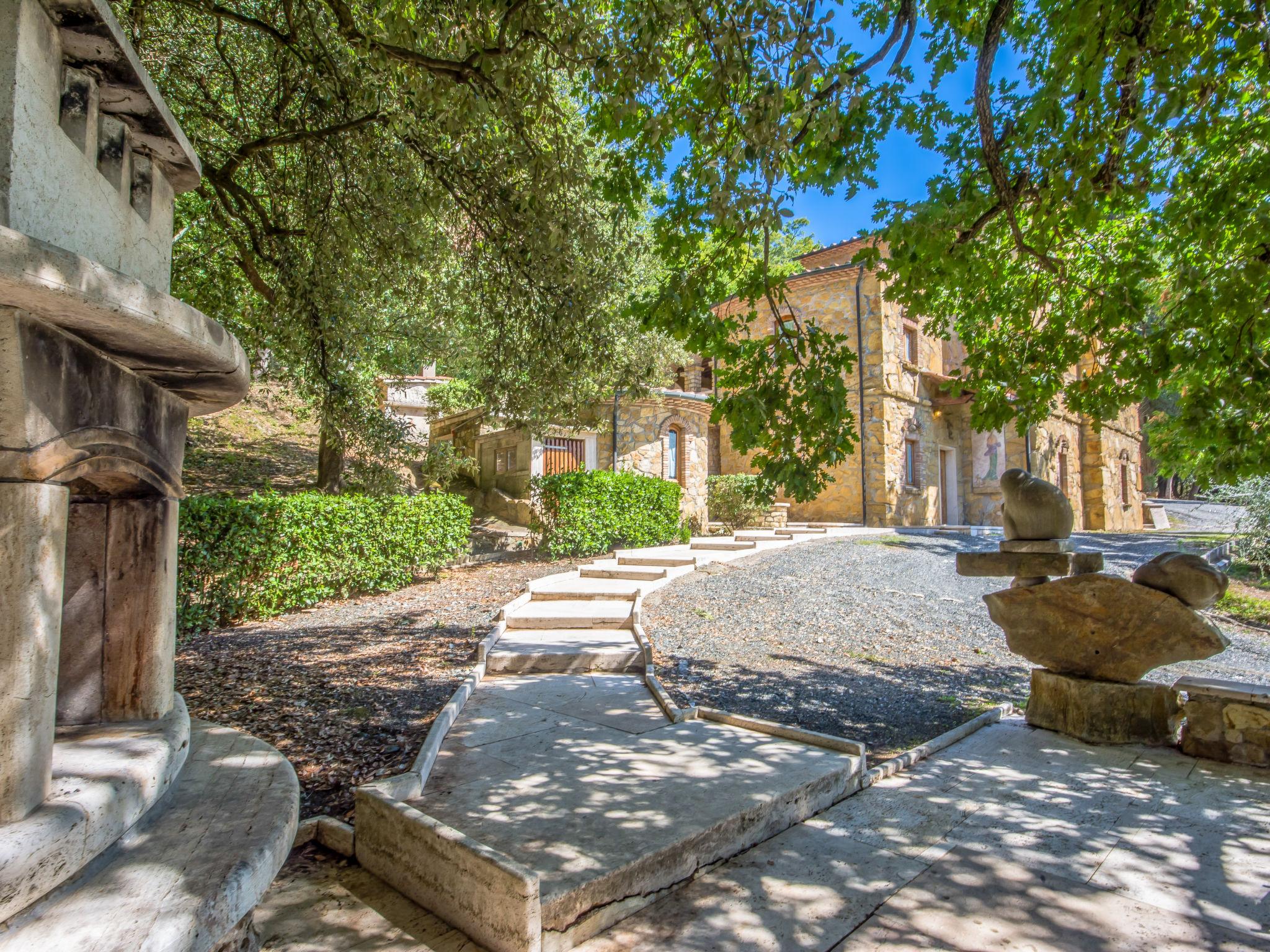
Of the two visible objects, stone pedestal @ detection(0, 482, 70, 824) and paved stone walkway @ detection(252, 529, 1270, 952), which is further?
paved stone walkway @ detection(252, 529, 1270, 952)

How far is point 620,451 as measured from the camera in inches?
645

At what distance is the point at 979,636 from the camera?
27.3 feet

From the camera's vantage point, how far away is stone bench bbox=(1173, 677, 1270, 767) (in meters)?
4.24

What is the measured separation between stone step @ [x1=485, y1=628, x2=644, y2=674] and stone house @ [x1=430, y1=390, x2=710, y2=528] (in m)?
8.86

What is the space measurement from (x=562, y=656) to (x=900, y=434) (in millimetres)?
15656

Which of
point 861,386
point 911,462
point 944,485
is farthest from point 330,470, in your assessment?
point 944,485

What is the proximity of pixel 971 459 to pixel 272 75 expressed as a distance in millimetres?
22169

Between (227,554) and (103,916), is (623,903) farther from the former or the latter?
(227,554)

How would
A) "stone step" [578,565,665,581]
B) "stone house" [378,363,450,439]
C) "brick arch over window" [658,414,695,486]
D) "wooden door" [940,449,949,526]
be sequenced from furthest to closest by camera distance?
"wooden door" [940,449,949,526], "stone house" [378,363,450,439], "brick arch over window" [658,414,695,486], "stone step" [578,565,665,581]

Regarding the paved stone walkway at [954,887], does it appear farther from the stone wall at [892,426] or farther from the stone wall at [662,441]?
the stone wall at [662,441]

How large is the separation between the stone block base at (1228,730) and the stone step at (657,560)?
7.47 metres

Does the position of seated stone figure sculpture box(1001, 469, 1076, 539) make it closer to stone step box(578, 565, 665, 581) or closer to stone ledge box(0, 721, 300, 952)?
stone ledge box(0, 721, 300, 952)

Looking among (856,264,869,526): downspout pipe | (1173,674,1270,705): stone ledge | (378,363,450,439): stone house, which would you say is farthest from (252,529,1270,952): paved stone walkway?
(378,363,450,439): stone house

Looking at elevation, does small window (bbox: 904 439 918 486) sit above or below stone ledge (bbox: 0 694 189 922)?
above
